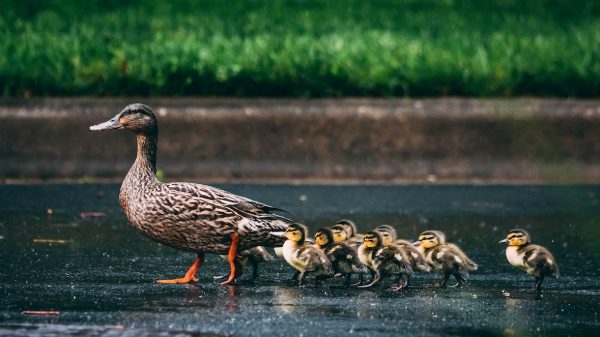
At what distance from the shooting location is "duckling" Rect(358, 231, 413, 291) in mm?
8789

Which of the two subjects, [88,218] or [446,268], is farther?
[88,218]

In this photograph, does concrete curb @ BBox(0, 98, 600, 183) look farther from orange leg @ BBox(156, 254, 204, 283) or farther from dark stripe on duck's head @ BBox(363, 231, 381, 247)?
dark stripe on duck's head @ BBox(363, 231, 381, 247)

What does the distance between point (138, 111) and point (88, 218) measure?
2.07m

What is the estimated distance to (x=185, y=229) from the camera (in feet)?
29.7

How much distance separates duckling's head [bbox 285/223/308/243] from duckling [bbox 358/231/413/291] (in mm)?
378

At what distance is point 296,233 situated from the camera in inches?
350

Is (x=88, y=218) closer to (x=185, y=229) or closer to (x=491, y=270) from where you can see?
(x=185, y=229)

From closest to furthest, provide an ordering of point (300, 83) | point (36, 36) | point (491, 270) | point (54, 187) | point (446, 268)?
point (446, 268), point (491, 270), point (54, 187), point (300, 83), point (36, 36)

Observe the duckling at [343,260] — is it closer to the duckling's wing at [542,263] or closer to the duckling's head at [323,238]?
the duckling's head at [323,238]

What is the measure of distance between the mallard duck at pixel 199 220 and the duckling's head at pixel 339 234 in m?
0.32

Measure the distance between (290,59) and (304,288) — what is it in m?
5.54

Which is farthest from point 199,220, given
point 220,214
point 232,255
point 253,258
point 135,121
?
point 135,121

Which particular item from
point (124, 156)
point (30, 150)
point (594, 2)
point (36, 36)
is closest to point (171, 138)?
point (124, 156)

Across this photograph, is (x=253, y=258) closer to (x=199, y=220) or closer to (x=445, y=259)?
(x=199, y=220)
